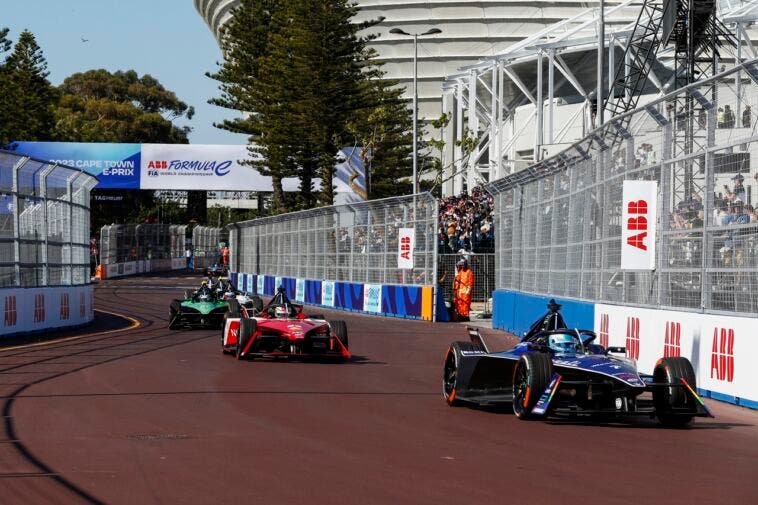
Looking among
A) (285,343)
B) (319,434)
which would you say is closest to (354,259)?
(285,343)

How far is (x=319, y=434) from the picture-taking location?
1074 cm

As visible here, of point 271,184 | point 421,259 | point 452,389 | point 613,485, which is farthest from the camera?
point 271,184

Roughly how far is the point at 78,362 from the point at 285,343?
288 centimetres

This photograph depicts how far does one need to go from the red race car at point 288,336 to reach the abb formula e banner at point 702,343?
13.1 feet

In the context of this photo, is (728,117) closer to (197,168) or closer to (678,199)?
(678,199)

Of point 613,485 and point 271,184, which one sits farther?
point 271,184

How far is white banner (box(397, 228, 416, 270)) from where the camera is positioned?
→ 1399 inches

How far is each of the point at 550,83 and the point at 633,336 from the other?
35.7 m

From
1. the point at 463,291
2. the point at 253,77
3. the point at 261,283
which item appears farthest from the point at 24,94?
the point at 463,291

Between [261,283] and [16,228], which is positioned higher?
[16,228]

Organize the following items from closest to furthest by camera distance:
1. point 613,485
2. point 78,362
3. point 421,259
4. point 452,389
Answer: point 613,485 < point 452,389 < point 78,362 < point 421,259

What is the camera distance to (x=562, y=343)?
12.7m

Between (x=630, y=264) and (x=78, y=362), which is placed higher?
(x=630, y=264)

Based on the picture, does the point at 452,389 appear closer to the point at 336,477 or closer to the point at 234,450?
the point at 234,450
